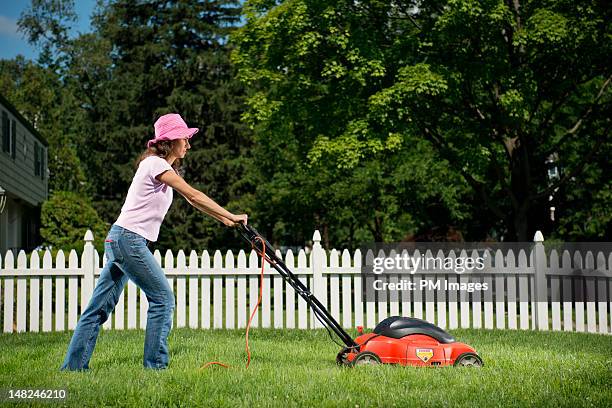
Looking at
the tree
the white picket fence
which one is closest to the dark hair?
the white picket fence

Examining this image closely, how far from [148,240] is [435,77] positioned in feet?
32.9

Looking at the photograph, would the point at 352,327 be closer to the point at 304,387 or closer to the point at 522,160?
the point at 304,387

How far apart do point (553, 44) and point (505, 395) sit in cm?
1135

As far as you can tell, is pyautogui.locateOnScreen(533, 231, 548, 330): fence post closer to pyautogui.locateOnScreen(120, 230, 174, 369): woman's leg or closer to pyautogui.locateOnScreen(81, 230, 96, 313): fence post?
pyautogui.locateOnScreen(81, 230, 96, 313): fence post

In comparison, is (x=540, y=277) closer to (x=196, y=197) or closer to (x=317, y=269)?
(x=317, y=269)

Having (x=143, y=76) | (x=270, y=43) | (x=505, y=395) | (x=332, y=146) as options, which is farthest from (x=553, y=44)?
(x=143, y=76)

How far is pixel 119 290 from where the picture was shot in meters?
6.17

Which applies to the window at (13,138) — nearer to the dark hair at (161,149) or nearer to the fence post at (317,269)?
the fence post at (317,269)

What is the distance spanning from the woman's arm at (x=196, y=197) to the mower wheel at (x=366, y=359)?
4.84ft

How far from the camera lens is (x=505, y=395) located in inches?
206

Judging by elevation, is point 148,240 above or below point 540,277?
above

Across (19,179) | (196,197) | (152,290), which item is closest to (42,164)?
(19,179)

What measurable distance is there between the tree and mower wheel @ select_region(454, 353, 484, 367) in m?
9.03

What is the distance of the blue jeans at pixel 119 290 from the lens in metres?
5.92
